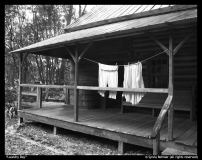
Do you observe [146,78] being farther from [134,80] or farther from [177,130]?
[177,130]

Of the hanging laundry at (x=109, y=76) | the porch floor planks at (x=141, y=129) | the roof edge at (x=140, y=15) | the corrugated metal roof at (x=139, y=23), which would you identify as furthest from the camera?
the roof edge at (x=140, y=15)

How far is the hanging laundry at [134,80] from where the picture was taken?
5305 millimetres

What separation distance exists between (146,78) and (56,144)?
4.43m

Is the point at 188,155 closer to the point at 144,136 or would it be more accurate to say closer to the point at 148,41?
the point at 144,136

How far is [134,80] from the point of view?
5.38 meters

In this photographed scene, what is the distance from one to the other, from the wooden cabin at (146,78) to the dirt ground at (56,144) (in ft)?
1.49

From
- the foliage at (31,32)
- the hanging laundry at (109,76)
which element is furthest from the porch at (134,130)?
the foliage at (31,32)

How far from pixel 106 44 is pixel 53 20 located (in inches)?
476

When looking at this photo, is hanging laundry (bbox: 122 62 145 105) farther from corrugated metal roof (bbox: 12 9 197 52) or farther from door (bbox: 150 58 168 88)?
door (bbox: 150 58 168 88)

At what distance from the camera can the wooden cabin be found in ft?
14.0

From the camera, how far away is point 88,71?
884cm

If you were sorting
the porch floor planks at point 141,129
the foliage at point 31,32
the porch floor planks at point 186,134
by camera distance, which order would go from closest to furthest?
1. the porch floor planks at point 186,134
2. the porch floor planks at point 141,129
3. the foliage at point 31,32

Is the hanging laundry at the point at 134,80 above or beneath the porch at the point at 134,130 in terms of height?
above

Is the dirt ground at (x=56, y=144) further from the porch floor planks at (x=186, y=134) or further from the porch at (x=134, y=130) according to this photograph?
the porch floor planks at (x=186, y=134)
